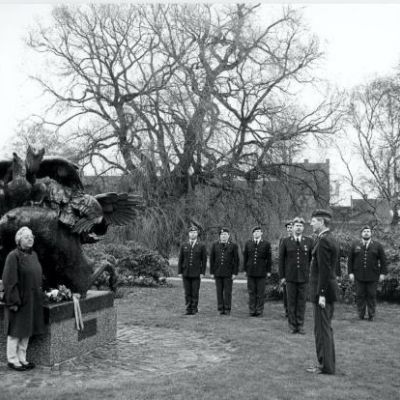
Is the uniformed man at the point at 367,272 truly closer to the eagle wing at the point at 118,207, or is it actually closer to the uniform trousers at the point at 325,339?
the uniform trousers at the point at 325,339

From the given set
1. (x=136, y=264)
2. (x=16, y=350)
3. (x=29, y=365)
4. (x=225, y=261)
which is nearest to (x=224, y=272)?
(x=225, y=261)

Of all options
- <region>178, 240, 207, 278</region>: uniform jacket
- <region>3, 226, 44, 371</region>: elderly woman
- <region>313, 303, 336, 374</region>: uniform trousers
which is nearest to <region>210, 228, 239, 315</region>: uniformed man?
<region>178, 240, 207, 278</region>: uniform jacket

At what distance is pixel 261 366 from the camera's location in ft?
21.8

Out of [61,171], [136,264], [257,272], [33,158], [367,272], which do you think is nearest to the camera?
[33,158]

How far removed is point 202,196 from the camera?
63.1 ft

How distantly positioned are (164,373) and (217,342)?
2035mm

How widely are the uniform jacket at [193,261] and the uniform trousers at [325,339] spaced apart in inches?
191

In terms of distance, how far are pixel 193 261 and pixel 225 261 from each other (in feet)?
2.12

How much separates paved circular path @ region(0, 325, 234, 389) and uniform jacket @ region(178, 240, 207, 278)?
225 centimetres

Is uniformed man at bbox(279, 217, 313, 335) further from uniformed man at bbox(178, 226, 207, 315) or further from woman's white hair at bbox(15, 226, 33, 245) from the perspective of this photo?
woman's white hair at bbox(15, 226, 33, 245)

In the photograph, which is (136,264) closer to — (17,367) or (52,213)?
(52,213)

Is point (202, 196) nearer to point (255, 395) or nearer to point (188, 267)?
point (188, 267)

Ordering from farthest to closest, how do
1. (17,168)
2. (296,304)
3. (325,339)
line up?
1. (296,304)
2. (17,168)
3. (325,339)

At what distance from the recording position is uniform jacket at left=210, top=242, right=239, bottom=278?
11.1 metres
